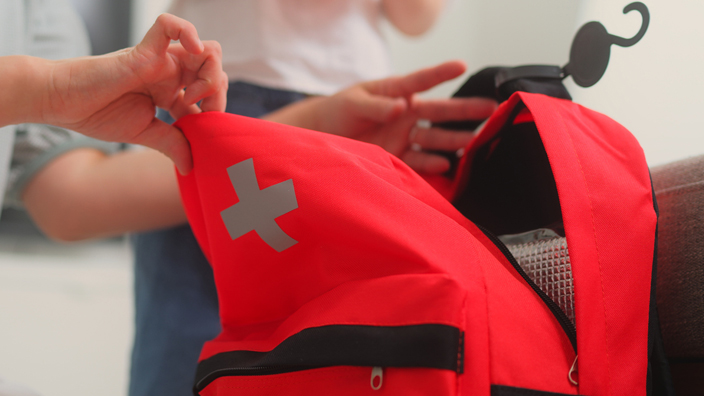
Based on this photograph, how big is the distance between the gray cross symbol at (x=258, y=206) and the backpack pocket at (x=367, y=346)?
5 cm

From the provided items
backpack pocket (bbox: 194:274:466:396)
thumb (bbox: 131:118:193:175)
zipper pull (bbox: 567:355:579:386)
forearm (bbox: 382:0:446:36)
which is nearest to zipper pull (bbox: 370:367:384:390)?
backpack pocket (bbox: 194:274:466:396)

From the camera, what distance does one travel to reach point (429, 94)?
853mm

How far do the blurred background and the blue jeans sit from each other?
159 millimetres

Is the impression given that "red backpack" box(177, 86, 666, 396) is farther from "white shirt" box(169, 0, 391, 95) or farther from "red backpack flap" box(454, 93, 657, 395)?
"white shirt" box(169, 0, 391, 95)

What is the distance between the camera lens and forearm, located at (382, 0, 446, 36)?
1.86 ft

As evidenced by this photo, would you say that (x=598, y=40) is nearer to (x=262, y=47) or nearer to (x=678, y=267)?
(x=678, y=267)

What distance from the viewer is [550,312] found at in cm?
27

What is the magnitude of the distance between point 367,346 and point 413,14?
47cm

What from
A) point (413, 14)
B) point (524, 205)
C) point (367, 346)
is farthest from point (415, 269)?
point (413, 14)

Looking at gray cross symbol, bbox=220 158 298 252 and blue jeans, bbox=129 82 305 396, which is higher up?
gray cross symbol, bbox=220 158 298 252

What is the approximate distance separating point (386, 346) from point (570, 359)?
110 mm

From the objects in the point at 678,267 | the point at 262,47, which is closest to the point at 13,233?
the point at 262,47

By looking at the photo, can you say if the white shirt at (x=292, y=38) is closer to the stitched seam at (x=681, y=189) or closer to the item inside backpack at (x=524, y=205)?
the item inside backpack at (x=524, y=205)

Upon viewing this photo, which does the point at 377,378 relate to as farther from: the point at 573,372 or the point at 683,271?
the point at 683,271
